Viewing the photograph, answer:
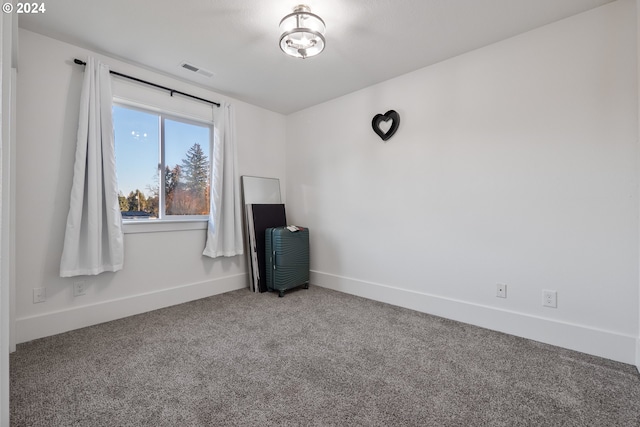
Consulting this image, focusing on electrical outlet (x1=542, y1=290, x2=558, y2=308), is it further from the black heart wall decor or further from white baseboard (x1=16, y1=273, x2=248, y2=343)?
white baseboard (x1=16, y1=273, x2=248, y2=343)

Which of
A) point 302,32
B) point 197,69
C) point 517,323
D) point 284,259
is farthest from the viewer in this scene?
point 284,259

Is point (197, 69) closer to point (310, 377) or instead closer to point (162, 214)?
point (162, 214)

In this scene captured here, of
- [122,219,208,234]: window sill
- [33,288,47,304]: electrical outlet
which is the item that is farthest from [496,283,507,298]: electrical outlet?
[33,288,47,304]: electrical outlet

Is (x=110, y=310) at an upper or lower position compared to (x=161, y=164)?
lower

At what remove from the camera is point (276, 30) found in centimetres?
228

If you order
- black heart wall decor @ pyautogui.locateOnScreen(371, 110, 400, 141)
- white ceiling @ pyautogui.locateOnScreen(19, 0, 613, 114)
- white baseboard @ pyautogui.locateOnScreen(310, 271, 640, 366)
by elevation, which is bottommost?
Result: white baseboard @ pyautogui.locateOnScreen(310, 271, 640, 366)

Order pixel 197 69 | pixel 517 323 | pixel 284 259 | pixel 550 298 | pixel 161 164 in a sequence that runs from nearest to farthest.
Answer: pixel 550 298, pixel 517 323, pixel 197 69, pixel 161 164, pixel 284 259

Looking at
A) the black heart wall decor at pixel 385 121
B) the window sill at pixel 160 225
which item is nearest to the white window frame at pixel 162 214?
the window sill at pixel 160 225

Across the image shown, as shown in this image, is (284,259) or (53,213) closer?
(53,213)

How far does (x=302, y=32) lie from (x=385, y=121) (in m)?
1.45

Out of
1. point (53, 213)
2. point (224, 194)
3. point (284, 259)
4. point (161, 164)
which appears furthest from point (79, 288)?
point (284, 259)

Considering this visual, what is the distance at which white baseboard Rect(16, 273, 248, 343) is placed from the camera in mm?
2260

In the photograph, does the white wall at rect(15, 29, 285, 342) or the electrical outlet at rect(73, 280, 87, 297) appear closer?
the white wall at rect(15, 29, 285, 342)

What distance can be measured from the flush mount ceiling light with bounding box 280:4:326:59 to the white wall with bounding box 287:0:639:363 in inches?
48.8
